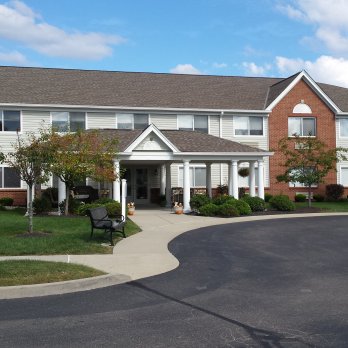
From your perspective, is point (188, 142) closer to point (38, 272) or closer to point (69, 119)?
point (69, 119)

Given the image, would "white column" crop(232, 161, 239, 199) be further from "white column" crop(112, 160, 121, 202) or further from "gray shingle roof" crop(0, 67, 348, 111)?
"gray shingle roof" crop(0, 67, 348, 111)

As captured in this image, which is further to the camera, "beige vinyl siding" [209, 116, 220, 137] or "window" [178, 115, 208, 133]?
"beige vinyl siding" [209, 116, 220, 137]

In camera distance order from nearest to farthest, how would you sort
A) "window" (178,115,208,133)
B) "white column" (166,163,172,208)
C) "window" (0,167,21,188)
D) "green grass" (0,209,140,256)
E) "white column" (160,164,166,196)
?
1. "green grass" (0,209,140,256)
2. "white column" (166,163,172,208)
3. "window" (0,167,21,188)
4. "white column" (160,164,166,196)
5. "window" (178,115,208,133)

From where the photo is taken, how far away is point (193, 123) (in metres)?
32.7

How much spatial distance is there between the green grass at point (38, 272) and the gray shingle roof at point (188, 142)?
49.5ft

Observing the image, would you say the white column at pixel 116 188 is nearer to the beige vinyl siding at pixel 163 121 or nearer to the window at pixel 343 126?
the beige vinyl siding at pixel 163 121

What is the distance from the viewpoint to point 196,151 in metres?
25.8

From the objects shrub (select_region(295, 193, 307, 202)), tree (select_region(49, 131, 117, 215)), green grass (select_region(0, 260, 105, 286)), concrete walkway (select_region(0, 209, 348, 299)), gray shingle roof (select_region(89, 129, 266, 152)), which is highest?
gray shingle roof (select_region(89, 129, 266, 152))

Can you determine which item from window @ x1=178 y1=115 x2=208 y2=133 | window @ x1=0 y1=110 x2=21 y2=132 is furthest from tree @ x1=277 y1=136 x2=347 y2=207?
window @ x1=0 y1=110 x2=21 y2=132

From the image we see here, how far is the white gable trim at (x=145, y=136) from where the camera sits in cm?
2480

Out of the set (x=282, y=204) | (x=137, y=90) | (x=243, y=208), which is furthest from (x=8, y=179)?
(x=282, y=204)

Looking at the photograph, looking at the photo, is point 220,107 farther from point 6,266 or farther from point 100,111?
point 6,266

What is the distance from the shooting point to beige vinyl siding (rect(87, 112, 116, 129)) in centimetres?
3097

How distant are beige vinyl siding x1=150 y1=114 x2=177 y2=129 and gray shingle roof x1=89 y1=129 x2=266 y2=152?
366 centimetres
